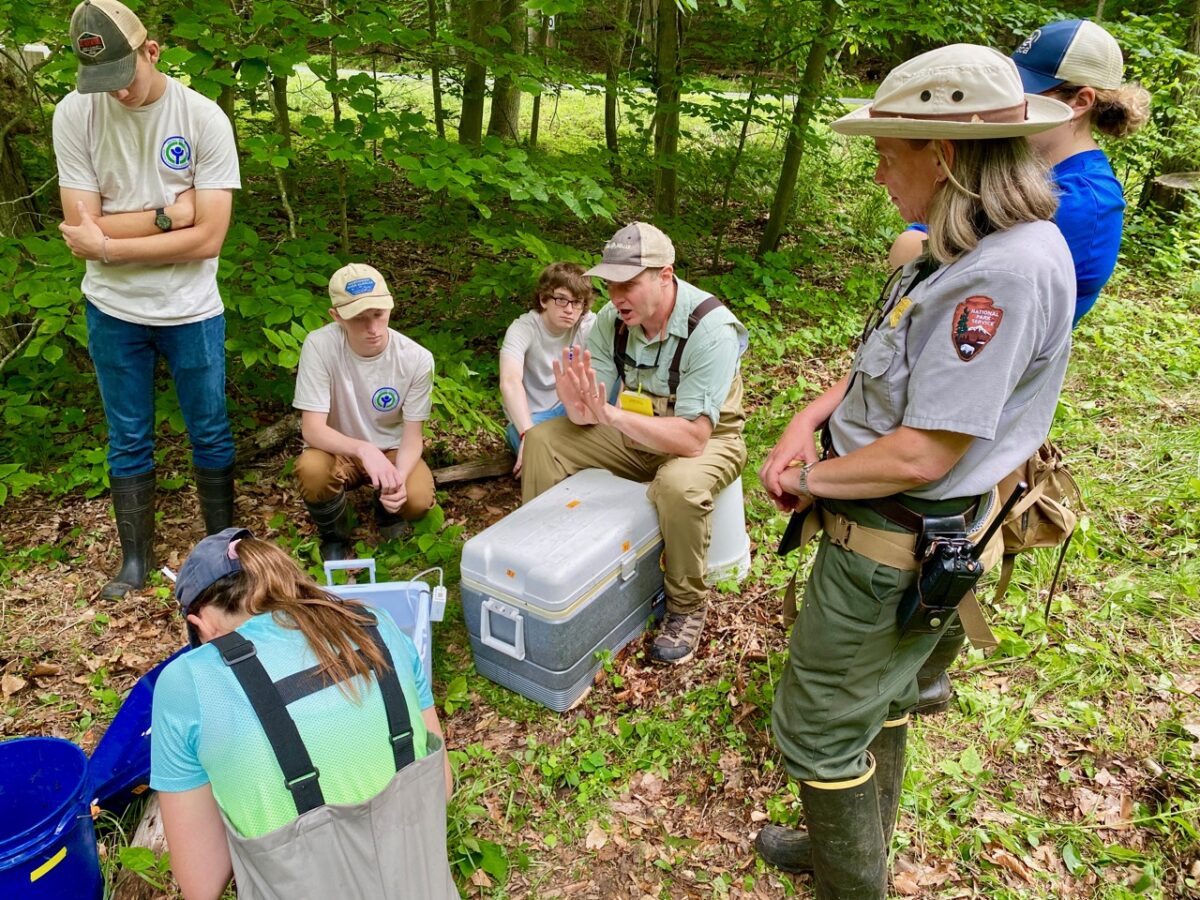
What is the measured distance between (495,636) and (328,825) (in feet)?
4.72

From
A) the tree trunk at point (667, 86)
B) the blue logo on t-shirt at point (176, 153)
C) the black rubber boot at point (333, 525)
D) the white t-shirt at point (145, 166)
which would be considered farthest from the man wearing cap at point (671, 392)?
the tree trunk at point (667, 86)

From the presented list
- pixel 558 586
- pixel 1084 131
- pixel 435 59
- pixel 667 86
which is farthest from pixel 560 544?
pixel 667 86

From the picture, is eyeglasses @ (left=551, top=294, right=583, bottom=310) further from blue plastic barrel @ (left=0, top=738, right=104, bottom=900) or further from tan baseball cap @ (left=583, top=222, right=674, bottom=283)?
blue plastic barrel @ (left=0, top=738, right=104, bottom=900)

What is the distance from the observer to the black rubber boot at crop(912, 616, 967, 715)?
2410mm

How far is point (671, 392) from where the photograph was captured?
10.9 ft

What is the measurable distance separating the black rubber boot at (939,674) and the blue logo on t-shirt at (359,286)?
2.65 metres

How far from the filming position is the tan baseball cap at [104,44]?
2777mm

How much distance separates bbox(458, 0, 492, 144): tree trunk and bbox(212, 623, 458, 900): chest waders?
4.52m

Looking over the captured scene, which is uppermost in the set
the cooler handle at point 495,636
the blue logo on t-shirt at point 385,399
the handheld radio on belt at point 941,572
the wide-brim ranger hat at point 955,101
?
the wide-brim ranger hat at point 955,101

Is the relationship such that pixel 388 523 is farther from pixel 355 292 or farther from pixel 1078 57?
pixel 1078 57

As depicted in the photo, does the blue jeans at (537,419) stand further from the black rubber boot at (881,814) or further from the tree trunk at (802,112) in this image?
the tree trunk at (802,112)

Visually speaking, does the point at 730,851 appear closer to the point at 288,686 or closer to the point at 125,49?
the point at 288,686

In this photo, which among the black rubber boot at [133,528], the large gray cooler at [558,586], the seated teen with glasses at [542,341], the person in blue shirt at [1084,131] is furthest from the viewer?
the seated teen with glasses at [542,341]

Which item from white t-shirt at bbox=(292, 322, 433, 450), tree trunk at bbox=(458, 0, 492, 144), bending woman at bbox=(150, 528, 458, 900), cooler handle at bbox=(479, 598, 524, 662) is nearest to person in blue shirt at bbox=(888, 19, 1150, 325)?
cooler handle at bbox=(479, 598, 524, 662)
